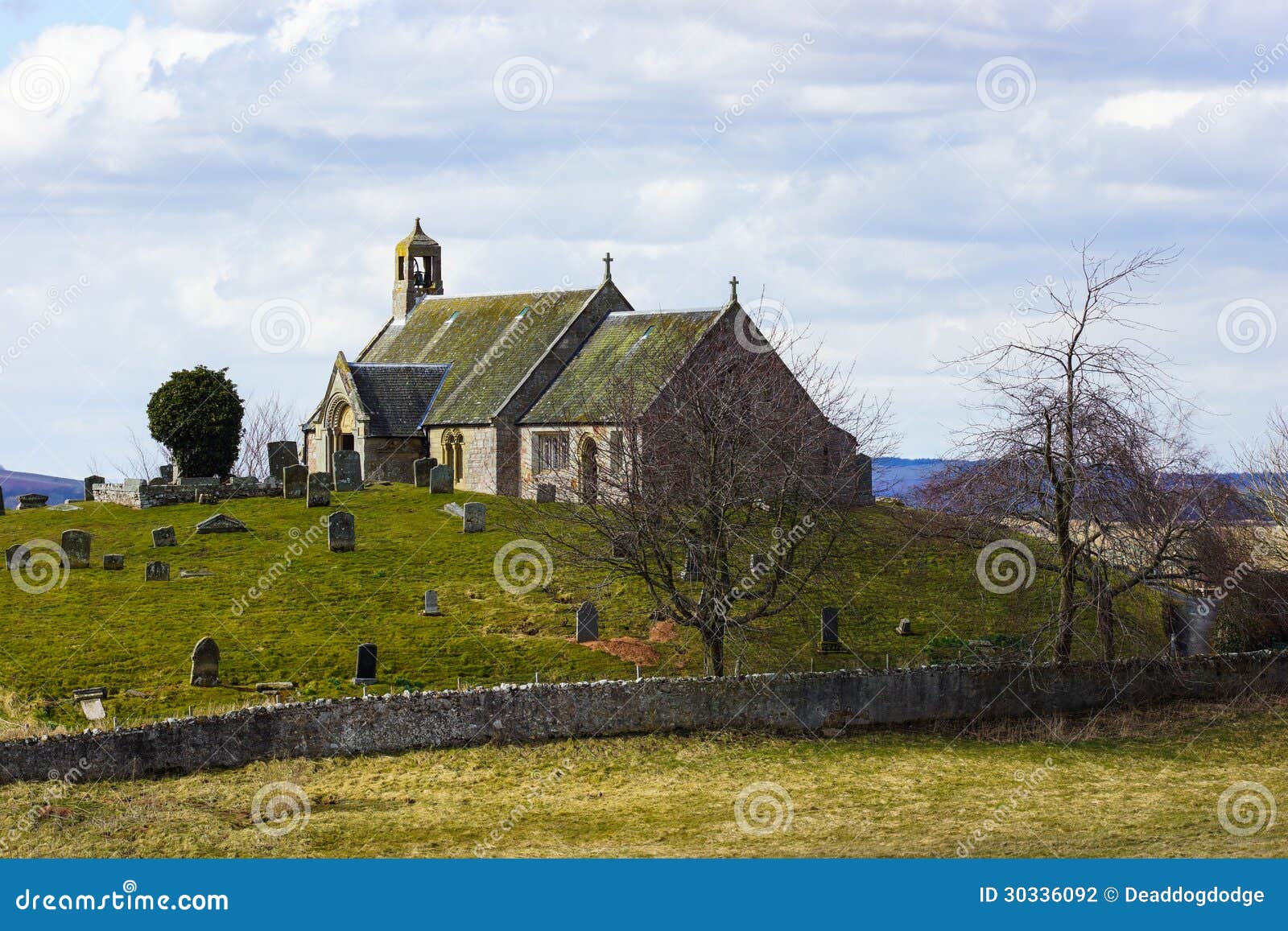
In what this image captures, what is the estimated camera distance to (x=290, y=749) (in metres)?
22.2

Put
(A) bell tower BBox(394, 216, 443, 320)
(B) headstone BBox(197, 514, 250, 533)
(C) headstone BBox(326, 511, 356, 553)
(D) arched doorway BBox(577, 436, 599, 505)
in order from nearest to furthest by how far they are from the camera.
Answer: (D) arched doorway BBox(577, 436, 599, 505)
(C) headstone BBox(326, 511, 356, 553)
(B) headstone BBox(197, 514, 250, 533)
(A) bell tower BBox(394, 216, 443, 320)

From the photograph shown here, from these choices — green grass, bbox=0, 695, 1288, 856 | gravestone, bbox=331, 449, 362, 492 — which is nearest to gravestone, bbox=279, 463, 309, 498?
gravestone, bbox=331, 449, 362, 492

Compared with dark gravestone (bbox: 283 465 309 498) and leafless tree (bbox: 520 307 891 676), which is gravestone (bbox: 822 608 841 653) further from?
dark gravestone (bbox: 283 465 309 498)

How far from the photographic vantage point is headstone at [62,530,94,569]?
119 ft

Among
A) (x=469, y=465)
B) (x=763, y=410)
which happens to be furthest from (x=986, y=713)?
(x=469, y=465)

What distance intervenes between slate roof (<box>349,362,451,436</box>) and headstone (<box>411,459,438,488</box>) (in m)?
2.71

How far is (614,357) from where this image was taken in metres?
48.7

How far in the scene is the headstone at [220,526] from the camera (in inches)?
1582

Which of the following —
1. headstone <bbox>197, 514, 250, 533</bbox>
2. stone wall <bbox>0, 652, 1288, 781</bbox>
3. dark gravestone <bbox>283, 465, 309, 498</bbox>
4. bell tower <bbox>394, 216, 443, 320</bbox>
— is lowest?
stone wall <bbox>0, 652, 1288, 781</bbox>

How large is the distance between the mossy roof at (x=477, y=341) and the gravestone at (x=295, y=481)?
667 centimetres

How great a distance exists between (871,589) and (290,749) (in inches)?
→ 710

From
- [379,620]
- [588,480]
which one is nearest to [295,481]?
[379,620]

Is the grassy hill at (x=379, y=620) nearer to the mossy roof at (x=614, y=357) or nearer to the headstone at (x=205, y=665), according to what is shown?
the headstone at (x=205, y=665)

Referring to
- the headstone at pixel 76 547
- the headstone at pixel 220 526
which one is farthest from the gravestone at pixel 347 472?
the headstone at pixel 76 547
